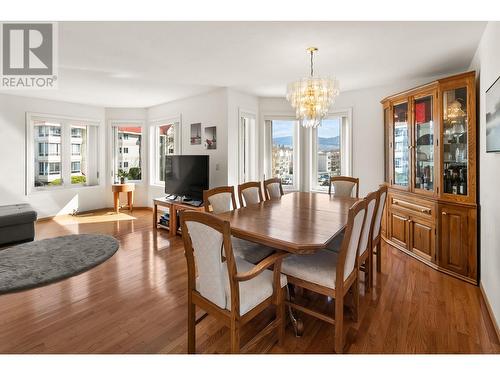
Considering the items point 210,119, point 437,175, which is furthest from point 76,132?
point 437,175

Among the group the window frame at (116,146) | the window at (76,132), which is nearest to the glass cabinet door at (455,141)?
the window frame at (116,146)

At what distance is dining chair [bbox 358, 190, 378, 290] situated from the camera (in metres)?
2.07

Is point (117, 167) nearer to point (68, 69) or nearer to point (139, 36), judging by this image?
point (68, 69)

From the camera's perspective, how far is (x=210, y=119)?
4.76 m

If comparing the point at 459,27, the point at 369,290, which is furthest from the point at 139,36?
the point at 369,290

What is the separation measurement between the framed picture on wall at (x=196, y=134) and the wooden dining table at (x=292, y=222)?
7.89 ft

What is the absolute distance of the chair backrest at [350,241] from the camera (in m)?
1.68

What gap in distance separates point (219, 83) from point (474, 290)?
13.3 feet

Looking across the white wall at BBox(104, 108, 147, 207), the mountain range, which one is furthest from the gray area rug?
Result: the mountain range

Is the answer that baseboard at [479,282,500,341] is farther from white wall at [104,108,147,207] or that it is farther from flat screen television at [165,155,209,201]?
white wall at [104,108,147,207]

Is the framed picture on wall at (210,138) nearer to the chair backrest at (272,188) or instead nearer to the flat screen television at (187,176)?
the flat screen television at (187,176)

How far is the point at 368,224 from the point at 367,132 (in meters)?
2.79

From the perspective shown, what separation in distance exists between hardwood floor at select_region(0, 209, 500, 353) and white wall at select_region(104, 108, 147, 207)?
357 cm

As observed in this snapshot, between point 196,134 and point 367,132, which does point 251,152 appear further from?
point 367,132
